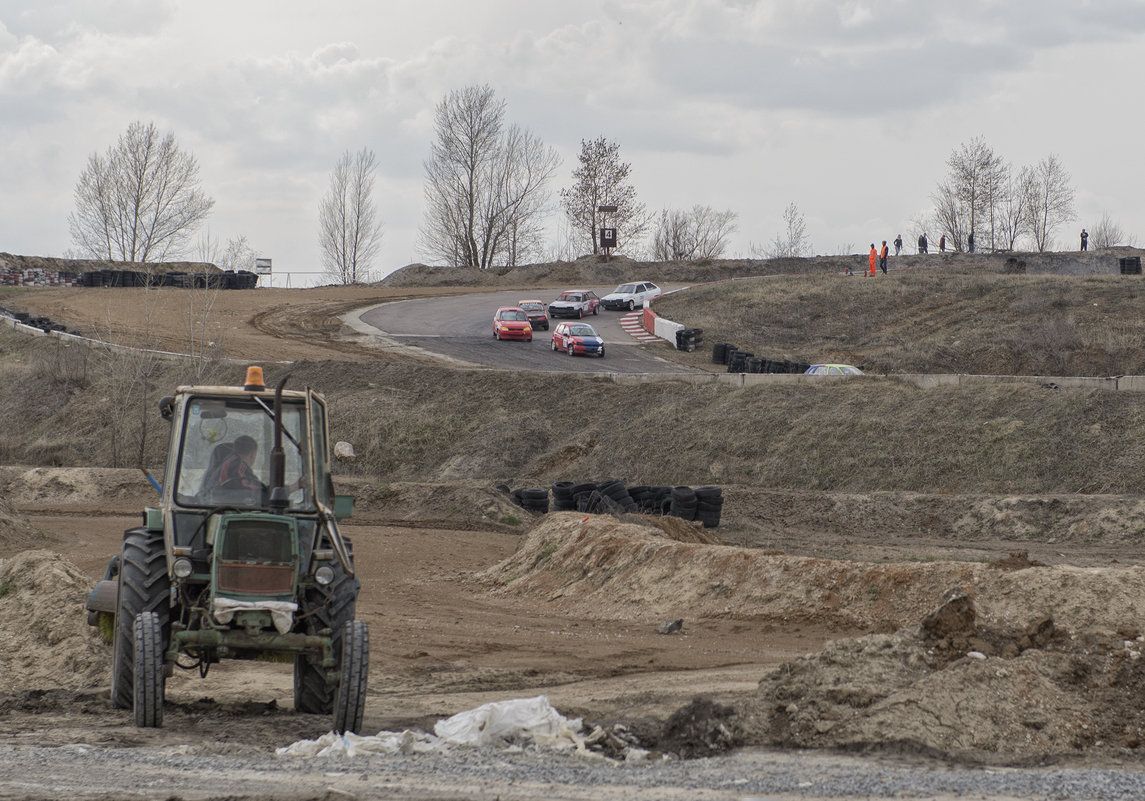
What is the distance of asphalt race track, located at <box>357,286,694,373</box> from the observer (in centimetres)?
4384

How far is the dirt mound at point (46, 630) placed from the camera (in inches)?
430

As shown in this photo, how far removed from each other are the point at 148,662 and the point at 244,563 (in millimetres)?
992

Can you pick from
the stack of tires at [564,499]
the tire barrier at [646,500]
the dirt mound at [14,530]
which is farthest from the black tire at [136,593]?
the stack of tires at [564,499]

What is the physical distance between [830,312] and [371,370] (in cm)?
2508

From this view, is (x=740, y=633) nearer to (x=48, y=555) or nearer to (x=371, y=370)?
(x=48, y=555)

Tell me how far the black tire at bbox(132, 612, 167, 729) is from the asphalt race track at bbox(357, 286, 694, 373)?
109 ft

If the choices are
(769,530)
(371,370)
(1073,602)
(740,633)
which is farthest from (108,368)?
(1073,602)

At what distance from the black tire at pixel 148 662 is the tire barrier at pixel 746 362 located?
30967 millimetres

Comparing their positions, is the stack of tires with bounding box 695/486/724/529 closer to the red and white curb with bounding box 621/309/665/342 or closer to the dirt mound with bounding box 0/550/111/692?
the dirt mound with bounding box 0/550/111/692

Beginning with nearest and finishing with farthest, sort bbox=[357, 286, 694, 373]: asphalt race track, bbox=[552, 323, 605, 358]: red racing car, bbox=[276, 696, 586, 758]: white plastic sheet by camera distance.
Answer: bbox=[276, 696, 586, 758]: white plastic sheet, bbox=[357, 286, 694, 373]: asphalt race track, bbox=[552, 323, 605, 358]: red racing car

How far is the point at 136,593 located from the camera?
8.67m

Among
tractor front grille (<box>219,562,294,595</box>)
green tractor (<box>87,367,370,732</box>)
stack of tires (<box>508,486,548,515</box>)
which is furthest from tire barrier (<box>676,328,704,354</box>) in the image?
tractor front grille (<box>219,562,294,595</box>)

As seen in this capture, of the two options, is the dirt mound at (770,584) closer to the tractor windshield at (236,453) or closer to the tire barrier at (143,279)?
the tractor windshield at (236,453)

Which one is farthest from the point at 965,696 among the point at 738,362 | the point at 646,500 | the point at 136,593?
the point at 738,362
